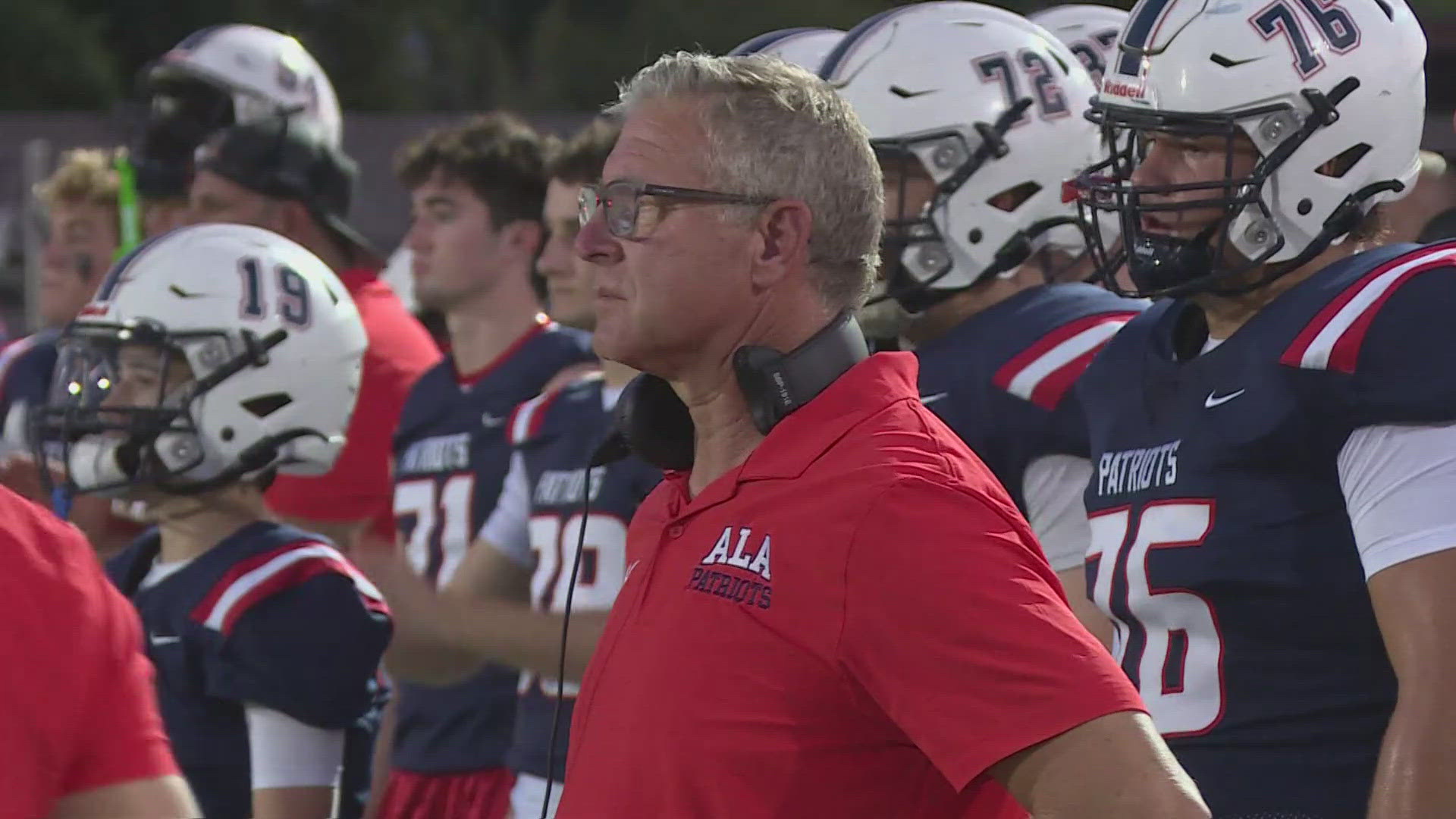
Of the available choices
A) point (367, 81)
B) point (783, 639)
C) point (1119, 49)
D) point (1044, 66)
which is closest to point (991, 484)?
point (783, 639)

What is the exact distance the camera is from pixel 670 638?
241cm

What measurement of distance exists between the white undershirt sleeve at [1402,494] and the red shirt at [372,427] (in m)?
3.37

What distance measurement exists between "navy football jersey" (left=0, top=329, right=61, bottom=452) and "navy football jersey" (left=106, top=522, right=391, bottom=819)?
2386 millimetres

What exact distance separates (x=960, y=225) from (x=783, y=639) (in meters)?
1.84

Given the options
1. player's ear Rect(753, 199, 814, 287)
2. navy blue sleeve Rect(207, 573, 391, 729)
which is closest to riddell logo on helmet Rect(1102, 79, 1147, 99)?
player's ear Rect(753, 199, 814, 287)

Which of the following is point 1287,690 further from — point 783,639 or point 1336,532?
point 783,639

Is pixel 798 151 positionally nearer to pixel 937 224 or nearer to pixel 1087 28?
pixel 937 224

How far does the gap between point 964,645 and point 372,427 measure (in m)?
4.01

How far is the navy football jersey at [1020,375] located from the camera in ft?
12.0

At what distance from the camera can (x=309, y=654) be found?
4.02m

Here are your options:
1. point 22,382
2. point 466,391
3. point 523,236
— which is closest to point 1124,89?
point 466,391

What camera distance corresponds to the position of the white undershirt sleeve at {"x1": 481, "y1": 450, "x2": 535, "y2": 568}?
4.98 meters

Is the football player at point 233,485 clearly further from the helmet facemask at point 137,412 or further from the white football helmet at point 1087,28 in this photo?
the white football helmet at point 1087,28

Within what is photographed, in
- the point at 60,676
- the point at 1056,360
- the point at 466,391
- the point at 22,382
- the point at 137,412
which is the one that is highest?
the point at 60,676
